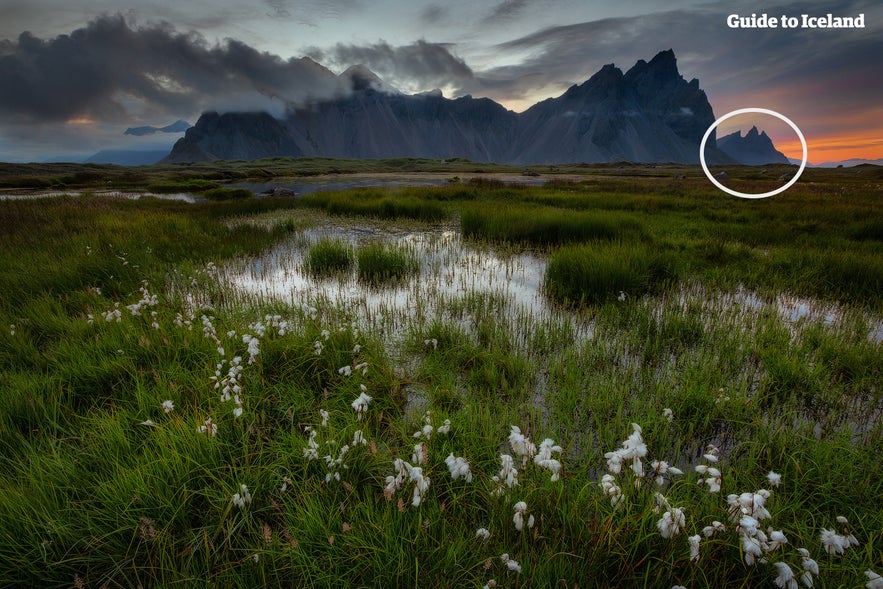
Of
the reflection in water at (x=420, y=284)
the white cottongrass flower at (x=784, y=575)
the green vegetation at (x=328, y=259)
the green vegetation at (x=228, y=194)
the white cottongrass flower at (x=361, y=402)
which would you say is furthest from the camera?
the green vegetation at (x=228, y=194)

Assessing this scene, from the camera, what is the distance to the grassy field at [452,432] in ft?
8.33

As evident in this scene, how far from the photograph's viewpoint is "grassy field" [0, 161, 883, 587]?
2.54 meters

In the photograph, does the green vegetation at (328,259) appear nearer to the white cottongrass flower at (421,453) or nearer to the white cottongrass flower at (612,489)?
the white cottongrass flower at (421,453)

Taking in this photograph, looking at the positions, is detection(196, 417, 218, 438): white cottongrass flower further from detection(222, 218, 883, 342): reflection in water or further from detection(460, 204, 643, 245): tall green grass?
detection(460, 204, 643, 245): tall green grass

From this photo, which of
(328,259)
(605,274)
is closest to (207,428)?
(605,274)

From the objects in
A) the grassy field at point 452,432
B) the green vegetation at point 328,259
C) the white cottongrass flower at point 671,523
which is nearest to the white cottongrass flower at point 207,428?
the grassy field at point 452,432

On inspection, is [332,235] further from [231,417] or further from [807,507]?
[807,507]

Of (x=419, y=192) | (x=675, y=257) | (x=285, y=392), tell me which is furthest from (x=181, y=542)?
(x=419, y=192)

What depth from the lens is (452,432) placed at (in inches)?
156

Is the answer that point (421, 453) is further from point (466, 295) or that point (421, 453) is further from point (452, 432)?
point (466, 295)

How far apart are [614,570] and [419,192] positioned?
29285 millimetres

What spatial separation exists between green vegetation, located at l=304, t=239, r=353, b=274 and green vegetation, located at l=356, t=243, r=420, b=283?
619 mm

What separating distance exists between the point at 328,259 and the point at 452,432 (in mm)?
8468

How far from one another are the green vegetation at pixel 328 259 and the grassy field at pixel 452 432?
1994 millimetres
